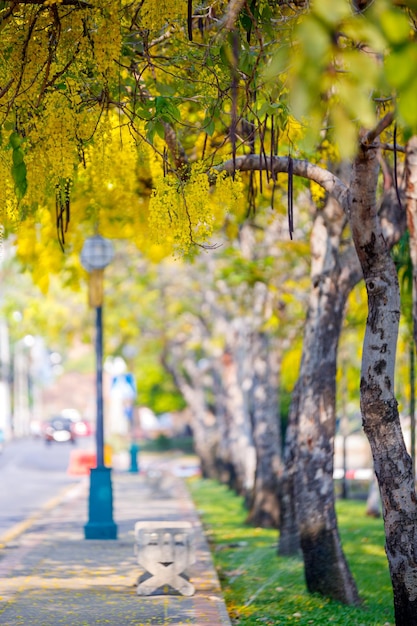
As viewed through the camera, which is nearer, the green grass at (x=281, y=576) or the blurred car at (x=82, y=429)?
the green grass at (x=281, y=576)

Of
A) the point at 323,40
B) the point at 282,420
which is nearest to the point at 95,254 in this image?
the point at 323,40

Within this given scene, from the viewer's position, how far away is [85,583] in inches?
525

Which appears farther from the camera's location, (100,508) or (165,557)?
(100,508)

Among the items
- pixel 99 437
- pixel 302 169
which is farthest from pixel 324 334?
pixel 99 437

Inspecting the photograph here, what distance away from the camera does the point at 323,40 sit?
4.45m

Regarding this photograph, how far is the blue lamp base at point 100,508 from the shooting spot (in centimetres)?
1844

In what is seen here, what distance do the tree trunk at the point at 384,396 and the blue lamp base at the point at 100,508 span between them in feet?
31.1

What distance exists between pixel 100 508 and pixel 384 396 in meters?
10.0

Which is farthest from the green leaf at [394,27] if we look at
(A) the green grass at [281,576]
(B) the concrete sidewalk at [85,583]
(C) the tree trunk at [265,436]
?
(C) the tree trunk at [265,436]

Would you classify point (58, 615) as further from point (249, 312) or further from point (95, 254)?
point (249, 312)

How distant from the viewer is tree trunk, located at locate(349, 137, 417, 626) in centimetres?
929

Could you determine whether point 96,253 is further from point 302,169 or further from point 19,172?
point 19,172

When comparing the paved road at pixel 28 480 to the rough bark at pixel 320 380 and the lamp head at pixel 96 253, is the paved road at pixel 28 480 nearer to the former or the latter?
the lamp head at pixel 96 253

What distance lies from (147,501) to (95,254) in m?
9.81
